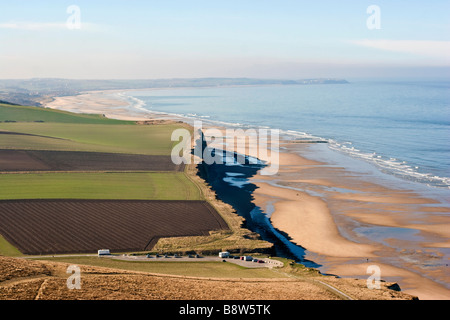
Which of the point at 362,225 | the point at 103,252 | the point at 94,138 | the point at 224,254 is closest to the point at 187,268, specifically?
the point at 224,254

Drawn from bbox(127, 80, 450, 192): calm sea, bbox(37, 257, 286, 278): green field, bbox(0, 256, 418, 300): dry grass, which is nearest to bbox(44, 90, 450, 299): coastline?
bbox(37, 257, 286, 278): green field

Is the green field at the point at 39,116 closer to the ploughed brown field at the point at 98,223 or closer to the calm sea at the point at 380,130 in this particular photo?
the calm sea at the point at 380,130

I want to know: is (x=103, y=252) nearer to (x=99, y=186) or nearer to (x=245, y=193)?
(x=99, y=186)

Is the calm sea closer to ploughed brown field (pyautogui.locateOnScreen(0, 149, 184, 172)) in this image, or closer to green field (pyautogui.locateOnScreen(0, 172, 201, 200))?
green field (pyautogui.locateOnScreen(0, 172, 201, 200))

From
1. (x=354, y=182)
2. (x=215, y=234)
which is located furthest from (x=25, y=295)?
(x=354, y=182)
